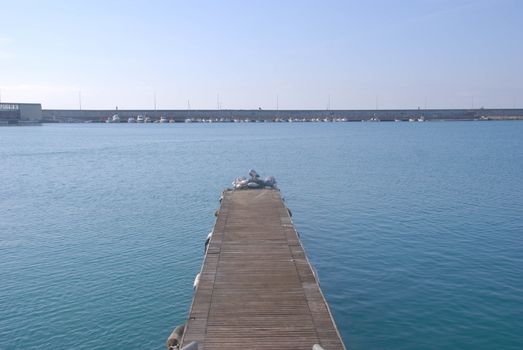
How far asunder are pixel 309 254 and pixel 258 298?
13.6m

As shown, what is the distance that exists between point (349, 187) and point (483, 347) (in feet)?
114

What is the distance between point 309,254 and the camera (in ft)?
97.5

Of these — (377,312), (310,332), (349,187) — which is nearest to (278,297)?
(310,332)

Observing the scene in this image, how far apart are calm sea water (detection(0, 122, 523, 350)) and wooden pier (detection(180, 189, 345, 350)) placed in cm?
321

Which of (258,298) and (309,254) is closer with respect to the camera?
(258,298)

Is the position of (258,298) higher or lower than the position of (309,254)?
higher

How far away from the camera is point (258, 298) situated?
1652 cm

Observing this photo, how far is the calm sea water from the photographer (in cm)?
2011

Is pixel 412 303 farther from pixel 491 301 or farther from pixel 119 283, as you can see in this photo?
pixel 119 283

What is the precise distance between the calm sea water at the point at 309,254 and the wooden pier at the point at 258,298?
3.21 meters

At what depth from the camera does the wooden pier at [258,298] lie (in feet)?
44.6

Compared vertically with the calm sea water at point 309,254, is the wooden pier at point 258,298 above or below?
above

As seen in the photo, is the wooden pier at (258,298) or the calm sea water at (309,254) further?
the calm sea water at (309,254)

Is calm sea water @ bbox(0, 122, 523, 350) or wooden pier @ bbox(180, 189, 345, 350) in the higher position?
wooden pier @ bbox(180, 189, 345, 350)
